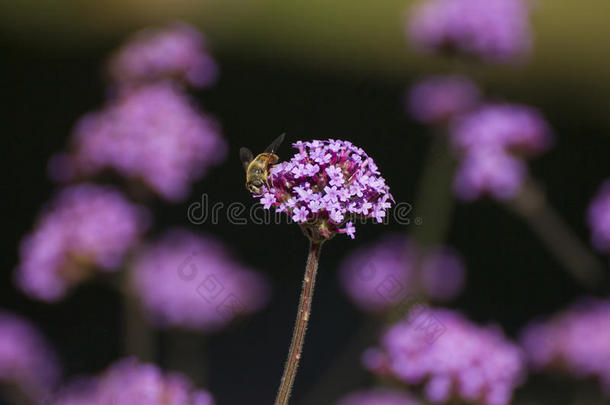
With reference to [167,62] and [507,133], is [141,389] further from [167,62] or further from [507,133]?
[507,133]

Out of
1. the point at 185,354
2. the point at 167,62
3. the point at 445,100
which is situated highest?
the point at 167,62

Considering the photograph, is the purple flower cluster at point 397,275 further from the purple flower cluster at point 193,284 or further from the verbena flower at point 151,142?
the verbena flower at point 151,142

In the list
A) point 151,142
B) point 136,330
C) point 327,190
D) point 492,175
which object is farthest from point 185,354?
point 327,190

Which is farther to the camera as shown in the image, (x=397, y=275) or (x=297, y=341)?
(x=397, y=275)

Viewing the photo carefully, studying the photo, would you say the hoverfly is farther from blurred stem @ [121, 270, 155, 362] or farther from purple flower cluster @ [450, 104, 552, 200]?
purple flower cluster @ [450, 104, 552, 200]

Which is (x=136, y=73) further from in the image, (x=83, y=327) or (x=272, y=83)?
(x=272, y=83)

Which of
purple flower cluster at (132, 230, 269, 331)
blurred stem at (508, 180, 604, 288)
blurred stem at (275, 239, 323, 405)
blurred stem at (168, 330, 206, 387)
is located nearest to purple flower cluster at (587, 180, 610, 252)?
blurred stem at (508, 180, 604, 288)

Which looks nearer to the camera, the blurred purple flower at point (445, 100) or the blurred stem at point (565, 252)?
the blurred stem at point (565, 252)

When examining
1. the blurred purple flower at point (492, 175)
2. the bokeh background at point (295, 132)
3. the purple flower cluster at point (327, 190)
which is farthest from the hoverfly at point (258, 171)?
the bokeh background at point (295, 132)
